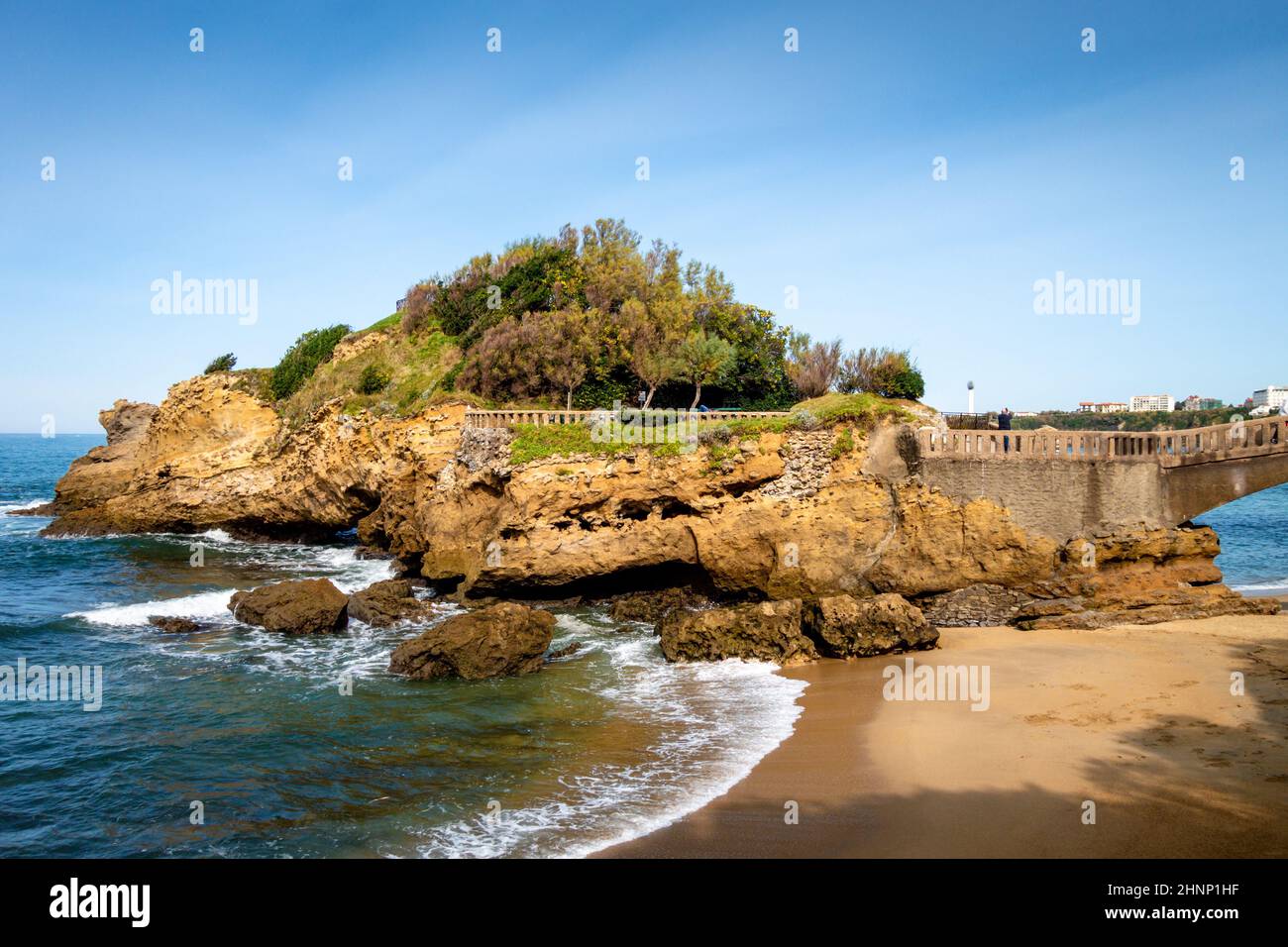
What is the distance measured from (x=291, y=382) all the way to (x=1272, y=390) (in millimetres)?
91214

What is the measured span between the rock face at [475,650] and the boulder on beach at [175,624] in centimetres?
675

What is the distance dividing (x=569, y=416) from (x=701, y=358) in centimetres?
774

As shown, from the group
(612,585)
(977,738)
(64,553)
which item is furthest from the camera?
(64,553)

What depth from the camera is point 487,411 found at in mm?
25922

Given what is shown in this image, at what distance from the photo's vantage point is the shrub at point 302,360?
3841 cm

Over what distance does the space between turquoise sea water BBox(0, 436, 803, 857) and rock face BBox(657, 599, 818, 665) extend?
51 centimetres

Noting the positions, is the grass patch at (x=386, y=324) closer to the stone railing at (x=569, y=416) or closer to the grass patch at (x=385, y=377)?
the grass patch at (x=385, y=377)

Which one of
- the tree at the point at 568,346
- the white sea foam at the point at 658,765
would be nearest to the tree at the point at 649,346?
the tree at the point at 568,346

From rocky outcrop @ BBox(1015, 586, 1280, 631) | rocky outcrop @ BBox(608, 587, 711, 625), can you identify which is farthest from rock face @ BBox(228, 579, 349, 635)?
rocky outcrop @ BBox(1015, 586, 1280, 631)

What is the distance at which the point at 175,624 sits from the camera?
21.5 meters

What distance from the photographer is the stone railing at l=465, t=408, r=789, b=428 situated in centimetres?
2412

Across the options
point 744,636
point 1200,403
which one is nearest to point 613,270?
point 744,636

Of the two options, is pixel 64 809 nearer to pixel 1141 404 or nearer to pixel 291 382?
pixel 291 382

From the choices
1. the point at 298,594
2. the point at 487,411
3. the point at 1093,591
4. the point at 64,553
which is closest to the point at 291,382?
the point at 64,553
